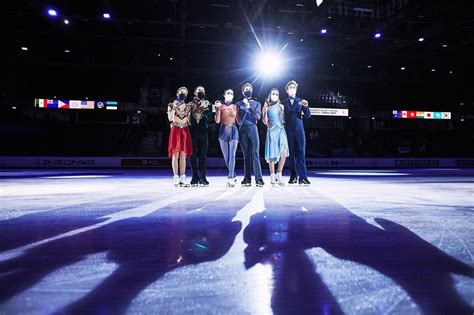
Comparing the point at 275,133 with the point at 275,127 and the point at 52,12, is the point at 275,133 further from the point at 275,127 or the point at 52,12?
the point at 52,12

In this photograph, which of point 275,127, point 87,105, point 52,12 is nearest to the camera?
point 275,127

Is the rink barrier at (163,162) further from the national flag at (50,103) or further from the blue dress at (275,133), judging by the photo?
the blue dress at (275,133)

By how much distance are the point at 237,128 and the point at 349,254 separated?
13.2 feet

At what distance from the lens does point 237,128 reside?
557 cm

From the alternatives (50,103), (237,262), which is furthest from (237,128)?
(50,103)

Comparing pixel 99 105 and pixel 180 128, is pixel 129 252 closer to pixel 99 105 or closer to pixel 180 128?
pixel 180 128

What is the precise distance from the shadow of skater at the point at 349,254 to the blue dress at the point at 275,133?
278 cm

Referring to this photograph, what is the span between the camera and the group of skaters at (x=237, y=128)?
5.31m

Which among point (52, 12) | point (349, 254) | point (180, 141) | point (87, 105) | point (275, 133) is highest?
point (52, 12)

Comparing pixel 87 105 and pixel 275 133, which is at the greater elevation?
pixel 87 105

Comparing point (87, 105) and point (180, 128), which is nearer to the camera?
point (180, 128)

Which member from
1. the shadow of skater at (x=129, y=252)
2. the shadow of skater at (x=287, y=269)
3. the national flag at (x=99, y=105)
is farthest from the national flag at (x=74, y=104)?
the shadow of skater at (x=287, y=269)

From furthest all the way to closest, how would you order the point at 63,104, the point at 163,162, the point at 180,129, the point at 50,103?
the point at 63,104, the point at 50,103, the point at 163,162, the point at 180,129

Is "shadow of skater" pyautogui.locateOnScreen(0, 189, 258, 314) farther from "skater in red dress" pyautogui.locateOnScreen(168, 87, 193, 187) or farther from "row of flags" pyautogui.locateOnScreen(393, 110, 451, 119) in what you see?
"row of flags" pyautogui.locateOnScreen(393, 110, 451, 119)
